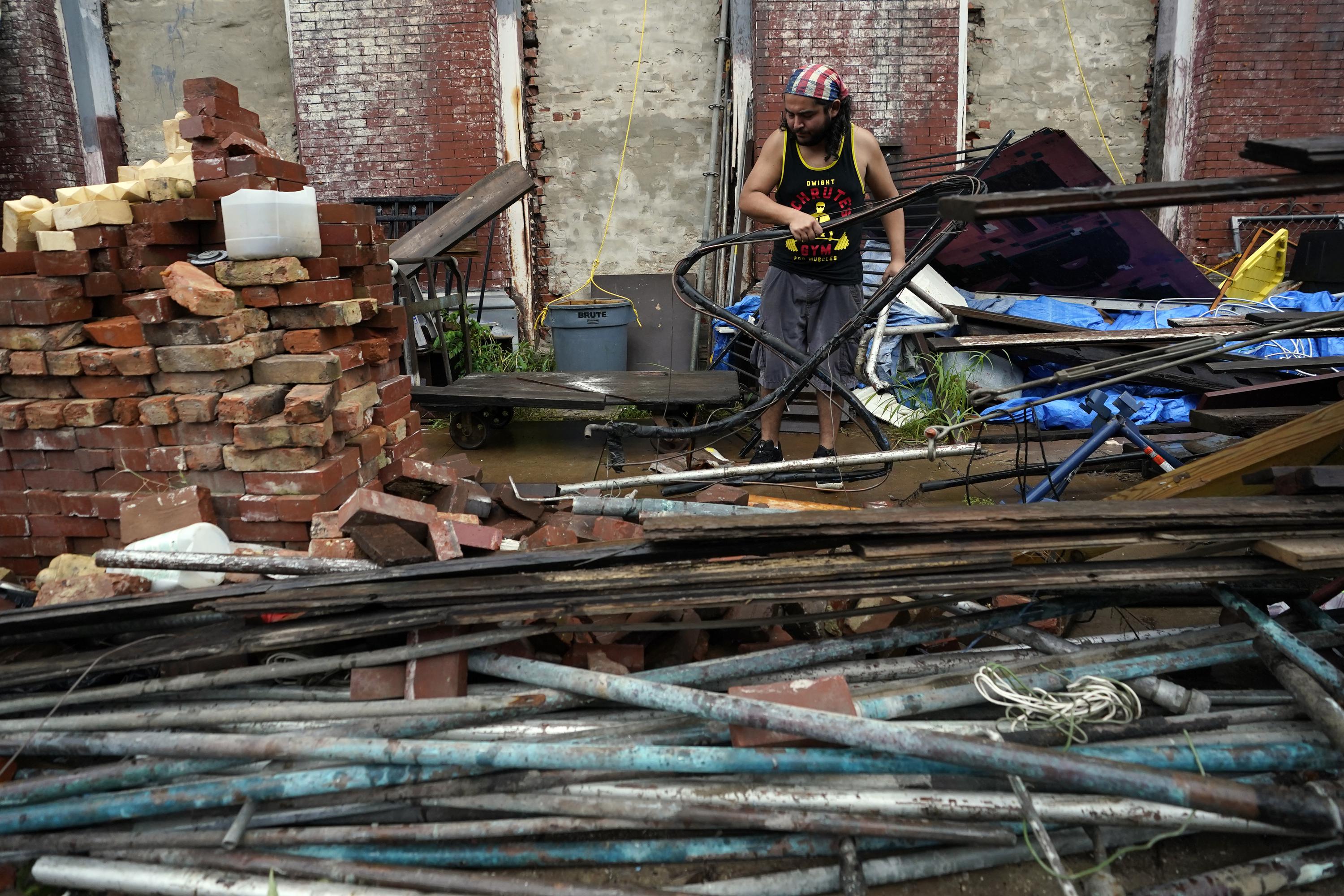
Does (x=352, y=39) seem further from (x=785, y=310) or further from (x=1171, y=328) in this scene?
(x=1171, y=328)

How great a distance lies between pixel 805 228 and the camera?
3.77 m

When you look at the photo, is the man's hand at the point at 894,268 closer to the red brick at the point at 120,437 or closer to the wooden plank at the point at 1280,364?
the wooden plank at the point at 1280,364

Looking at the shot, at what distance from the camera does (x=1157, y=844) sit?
196 centimetres

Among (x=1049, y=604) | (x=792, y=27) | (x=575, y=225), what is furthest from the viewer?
(x=575, y=225)

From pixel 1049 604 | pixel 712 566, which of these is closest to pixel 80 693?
pixel 712 566

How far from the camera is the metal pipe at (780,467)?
137 inches

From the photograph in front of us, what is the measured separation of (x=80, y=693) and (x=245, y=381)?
4.00ft

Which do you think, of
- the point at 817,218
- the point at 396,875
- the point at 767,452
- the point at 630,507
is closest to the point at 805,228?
the point at 817,218

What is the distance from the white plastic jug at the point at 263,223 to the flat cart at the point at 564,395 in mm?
2213

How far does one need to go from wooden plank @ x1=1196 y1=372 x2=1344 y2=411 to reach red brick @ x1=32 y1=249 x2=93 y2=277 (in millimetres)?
4627

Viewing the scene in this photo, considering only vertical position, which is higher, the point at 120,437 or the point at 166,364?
the point at 166,364

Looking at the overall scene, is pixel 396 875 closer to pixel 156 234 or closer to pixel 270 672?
pixel 270 672

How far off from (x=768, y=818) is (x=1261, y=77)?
8.55m

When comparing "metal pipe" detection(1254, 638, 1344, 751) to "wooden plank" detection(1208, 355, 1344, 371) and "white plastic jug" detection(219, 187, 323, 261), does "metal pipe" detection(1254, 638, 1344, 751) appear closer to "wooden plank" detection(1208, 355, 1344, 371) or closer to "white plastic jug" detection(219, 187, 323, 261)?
"wooden plank" detection(1208, 355, 1344, 371)
